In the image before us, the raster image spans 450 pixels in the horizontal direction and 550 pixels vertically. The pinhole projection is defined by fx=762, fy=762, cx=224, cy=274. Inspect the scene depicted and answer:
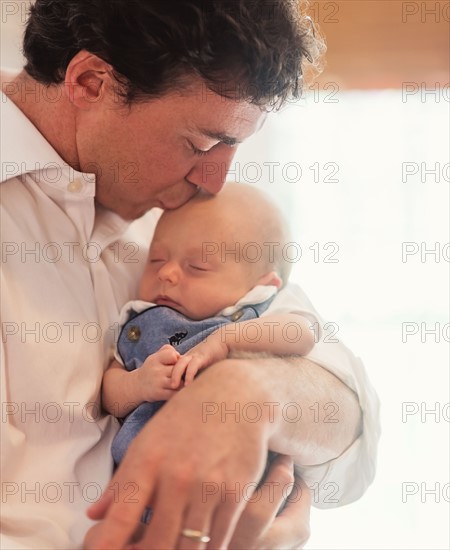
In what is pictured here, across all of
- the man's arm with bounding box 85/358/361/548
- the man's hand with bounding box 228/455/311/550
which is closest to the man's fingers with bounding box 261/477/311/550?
the man's hand with bounding box 228/455/311/550

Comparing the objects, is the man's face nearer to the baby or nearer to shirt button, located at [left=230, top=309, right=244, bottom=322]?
the baby

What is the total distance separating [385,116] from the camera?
2668 millimetres

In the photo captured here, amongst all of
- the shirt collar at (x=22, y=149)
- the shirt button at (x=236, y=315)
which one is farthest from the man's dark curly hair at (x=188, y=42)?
the shirt button at (x=236, y=315)

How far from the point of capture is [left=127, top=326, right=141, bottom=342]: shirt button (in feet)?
3.85

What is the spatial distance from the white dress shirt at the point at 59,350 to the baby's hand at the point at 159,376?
12 centimetres

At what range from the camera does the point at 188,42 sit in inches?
43.8

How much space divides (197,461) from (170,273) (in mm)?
467

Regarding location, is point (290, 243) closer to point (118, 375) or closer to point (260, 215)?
point (260, 215)

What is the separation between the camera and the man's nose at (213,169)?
122cm

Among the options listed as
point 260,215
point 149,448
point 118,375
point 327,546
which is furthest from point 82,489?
point 327,546

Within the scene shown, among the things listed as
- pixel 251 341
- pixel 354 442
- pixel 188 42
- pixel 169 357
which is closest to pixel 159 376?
pixel 169 357

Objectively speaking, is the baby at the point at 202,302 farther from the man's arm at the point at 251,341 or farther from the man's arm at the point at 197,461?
the man's arm at the point at 197,461

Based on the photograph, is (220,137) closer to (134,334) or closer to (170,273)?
(170,273)

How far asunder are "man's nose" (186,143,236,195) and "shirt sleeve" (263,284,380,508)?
0.72 feet
